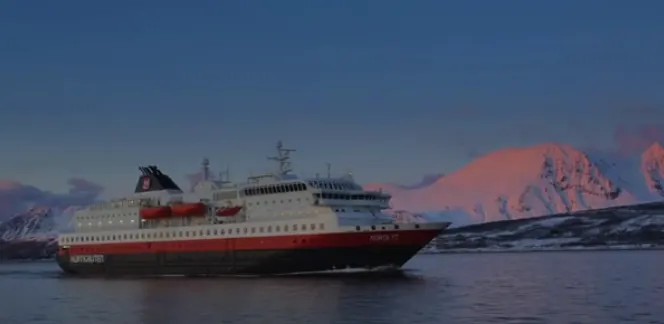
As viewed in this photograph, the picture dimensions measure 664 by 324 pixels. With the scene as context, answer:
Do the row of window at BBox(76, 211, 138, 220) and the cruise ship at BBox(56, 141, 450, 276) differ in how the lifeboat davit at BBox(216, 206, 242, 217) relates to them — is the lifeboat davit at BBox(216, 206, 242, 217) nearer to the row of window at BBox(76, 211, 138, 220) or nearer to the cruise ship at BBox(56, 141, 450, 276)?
the cruise ship at BBox(56, 141, 450, 276)

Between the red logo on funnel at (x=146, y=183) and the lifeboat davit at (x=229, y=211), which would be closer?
the lifeboat davit at (x=229, y=211)

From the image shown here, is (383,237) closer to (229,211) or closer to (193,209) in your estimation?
(229,211)

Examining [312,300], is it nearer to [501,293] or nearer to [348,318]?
[348,318]

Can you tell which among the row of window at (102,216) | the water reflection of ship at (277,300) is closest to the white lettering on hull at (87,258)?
the row of window at (102,216)

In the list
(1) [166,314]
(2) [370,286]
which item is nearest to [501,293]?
(2) [370,286]

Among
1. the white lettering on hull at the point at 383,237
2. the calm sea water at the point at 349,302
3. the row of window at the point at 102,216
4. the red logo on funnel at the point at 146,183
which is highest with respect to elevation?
the red logo on funnel at the point at 146,183

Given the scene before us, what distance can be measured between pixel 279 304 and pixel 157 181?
48447 mm

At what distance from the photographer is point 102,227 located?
297 ft

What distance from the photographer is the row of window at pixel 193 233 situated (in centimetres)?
6944

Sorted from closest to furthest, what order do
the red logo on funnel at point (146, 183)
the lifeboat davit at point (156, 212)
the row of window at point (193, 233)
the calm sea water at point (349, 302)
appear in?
the calm sea water at point (349, 302), the row of window at point (193, 233), the lifeboat davit at point (156, 212), the red logo on funnel at point (146, 183)

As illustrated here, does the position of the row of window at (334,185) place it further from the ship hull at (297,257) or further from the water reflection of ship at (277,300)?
the water reflection of ship at (277,300)

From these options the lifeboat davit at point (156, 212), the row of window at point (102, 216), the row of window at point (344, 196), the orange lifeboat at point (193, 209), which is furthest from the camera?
the row of window at point (102, 216)

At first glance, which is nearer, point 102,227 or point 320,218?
point 320,218

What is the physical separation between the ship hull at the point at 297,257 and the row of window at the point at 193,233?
4.80 feet
